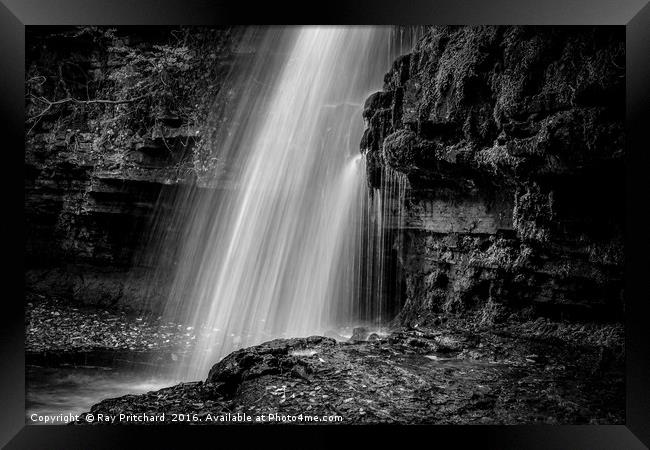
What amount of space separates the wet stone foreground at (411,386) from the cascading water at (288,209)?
2.79m

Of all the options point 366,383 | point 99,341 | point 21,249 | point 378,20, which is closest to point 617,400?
point 366,383

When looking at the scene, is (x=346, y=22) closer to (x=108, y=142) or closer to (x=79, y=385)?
(x=79, y=385)

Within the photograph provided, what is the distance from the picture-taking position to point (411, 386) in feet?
14.4

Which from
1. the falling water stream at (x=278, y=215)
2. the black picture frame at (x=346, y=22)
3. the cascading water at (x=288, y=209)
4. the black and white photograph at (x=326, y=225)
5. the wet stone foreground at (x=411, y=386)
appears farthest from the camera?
the cascading water at (x=288, y=209)

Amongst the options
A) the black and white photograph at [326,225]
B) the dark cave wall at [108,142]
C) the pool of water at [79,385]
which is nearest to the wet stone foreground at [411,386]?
the black and white photograph at [326,225]

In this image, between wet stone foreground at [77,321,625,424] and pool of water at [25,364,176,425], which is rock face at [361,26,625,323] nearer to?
wet stone foreground at [77,321,625,424]

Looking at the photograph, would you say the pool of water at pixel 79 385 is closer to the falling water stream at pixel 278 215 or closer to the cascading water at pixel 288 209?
the falling water stream at pixel 278 215

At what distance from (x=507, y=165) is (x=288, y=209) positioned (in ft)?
13.8

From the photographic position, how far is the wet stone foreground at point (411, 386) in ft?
13.3

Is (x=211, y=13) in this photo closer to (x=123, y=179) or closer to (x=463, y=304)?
(x=463, y=304)

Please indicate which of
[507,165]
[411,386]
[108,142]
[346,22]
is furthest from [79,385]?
[507,165]

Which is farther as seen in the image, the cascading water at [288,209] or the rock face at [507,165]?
the cascading water at [288,209]

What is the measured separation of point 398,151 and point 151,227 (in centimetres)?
586

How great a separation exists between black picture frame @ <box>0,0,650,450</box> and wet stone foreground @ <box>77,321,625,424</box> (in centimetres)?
14
